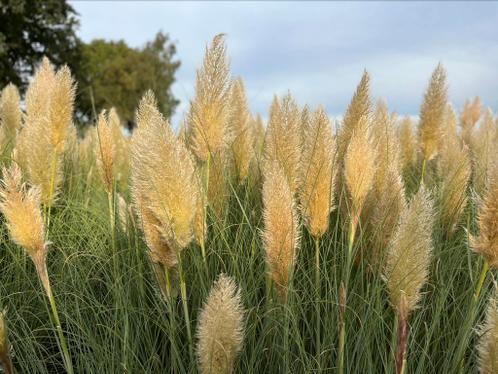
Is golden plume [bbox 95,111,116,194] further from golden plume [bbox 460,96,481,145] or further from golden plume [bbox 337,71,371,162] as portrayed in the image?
golden plume [bbox 460,96,481,145]

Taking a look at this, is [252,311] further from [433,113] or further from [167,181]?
[433,113]

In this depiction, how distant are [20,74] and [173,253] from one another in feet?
91.1

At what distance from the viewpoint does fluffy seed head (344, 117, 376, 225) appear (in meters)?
2.30

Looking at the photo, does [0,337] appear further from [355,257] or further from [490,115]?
[490,115]

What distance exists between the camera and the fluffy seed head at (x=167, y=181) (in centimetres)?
204

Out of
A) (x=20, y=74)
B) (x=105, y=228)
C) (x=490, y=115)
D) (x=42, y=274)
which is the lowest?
(x=42, y=274)

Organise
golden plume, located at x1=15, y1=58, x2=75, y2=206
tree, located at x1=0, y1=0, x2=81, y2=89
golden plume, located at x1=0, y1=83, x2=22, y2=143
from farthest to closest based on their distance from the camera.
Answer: tree, located at x1=0, y1=0, x2=81, y2=89 < golden plume, located at x1=0, y1=83, x2=22, y2=143 < golden plume, located at x1=15, y1=58, x2=75, y2=206

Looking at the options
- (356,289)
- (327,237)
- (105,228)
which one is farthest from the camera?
(105,228)

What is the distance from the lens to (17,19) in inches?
1054

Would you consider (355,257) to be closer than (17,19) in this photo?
Yes

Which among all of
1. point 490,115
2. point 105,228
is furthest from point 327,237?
point 490,115

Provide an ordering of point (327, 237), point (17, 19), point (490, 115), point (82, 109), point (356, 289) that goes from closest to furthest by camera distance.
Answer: point (356, 289) → point (327, 237) → point (490, 115) → point (17, 19) → point (82, 109)

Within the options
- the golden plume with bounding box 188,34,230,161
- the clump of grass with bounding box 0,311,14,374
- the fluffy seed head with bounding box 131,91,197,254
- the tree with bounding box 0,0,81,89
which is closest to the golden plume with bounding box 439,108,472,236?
the golden plume with bounding box 188,34,230,161

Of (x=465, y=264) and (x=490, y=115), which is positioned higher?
(x=490, y=115)
